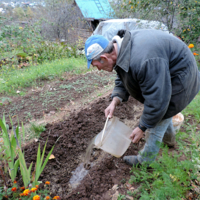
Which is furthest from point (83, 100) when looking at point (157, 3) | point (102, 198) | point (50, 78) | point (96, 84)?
point (157, 3)

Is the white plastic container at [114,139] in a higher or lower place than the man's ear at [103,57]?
lower

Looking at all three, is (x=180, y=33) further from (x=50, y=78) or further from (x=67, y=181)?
(x=67, y=181)

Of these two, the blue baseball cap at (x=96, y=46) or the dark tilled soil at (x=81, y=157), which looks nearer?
the blue baseball cap at (x=96, y=46)

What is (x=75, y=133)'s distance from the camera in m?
2.91

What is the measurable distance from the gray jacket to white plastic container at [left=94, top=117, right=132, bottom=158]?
18.3 inches

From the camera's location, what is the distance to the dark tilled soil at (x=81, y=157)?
2.06 metres

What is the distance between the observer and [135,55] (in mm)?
1513

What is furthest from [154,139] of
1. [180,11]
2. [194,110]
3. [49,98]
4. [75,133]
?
[180,11]

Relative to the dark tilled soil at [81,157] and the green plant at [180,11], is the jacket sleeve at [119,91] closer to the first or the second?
the dark tilled soil at [81,157]

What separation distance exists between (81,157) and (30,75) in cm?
359

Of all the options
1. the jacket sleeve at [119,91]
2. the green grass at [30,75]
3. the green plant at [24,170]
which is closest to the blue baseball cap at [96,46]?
the jacket sleeve at [119,91]

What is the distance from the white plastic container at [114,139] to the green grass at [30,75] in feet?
11.8

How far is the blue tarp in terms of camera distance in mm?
13188

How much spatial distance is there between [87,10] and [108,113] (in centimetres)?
1340
